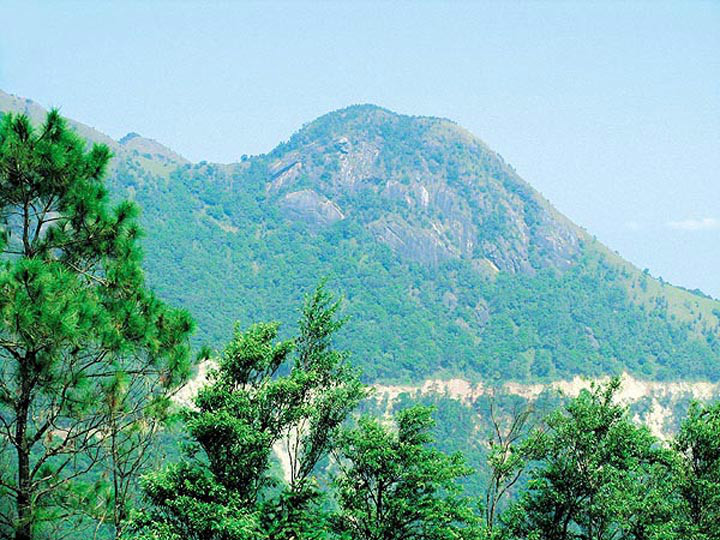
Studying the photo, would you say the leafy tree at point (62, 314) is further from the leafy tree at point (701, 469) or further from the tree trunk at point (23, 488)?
the leafy tree at point (701, 469)

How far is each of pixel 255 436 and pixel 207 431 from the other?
37.3 inches

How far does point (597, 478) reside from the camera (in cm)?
1554

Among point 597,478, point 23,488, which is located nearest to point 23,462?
point 23,488

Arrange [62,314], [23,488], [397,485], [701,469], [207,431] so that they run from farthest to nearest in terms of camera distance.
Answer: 1. [701,469]
2. [397,485]
3. [207,431]
4. [23,488]
5. [62,314]

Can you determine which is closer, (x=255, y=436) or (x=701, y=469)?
(x=255, y=436)

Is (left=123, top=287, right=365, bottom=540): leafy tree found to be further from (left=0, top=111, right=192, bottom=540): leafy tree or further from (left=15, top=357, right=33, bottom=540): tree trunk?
(left=15, top=357, right=33, bottom=540): tree trunk

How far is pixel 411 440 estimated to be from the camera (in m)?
13.9

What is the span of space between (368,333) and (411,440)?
159 m

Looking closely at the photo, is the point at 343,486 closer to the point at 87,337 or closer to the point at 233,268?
the point at 87,337

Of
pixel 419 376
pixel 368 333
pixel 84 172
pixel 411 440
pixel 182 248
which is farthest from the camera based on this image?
pixel 182 248

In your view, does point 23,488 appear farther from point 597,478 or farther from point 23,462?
point 597,478

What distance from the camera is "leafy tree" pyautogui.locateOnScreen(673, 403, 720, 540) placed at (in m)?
13.8

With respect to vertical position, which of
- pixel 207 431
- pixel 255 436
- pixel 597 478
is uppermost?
pixel 207 431

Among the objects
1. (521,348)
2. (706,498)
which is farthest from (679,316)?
(706,498)
